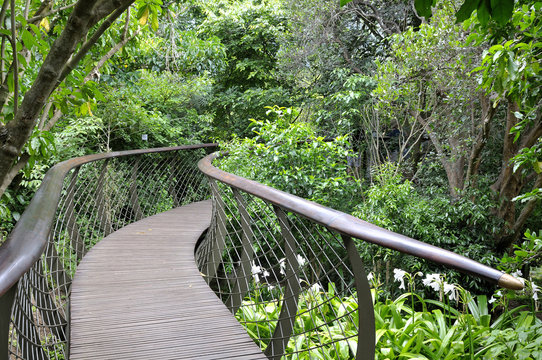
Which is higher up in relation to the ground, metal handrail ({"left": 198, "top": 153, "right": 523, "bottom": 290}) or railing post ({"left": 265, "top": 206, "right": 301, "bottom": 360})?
metal handrail ({"left": 198, "top": 153, "right": 523, "bottom": 290})

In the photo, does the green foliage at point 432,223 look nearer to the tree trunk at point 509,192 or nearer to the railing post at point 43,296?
the tree trunk at point 509,192

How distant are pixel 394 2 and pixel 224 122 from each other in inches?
175

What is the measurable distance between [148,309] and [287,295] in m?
0.85

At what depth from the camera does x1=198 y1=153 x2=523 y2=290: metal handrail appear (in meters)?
0.87

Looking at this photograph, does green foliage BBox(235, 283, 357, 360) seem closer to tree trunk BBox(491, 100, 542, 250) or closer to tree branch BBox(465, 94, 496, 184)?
tree trunk BBox(491, 100, 542, 250)

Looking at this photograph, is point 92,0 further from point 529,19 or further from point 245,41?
point 245,41

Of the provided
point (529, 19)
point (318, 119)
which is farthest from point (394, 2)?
point (529, 19)

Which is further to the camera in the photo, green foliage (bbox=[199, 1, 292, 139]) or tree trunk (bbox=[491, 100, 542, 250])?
green foliage (bbox=[199, 1, 292, 139])

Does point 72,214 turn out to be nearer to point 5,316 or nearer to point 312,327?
point 312,327

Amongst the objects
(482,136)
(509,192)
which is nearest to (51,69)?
(482,136)

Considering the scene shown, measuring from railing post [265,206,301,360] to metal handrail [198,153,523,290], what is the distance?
5.7 inches

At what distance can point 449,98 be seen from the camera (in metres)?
5.46

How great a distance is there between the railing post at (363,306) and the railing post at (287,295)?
0.44 metres

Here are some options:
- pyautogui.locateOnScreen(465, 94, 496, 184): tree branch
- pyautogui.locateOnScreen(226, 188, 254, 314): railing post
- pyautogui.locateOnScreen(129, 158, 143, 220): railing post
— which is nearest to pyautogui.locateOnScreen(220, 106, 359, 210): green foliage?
pyautogui.locateOnScreen(129, 158, 143, 220): railing post
